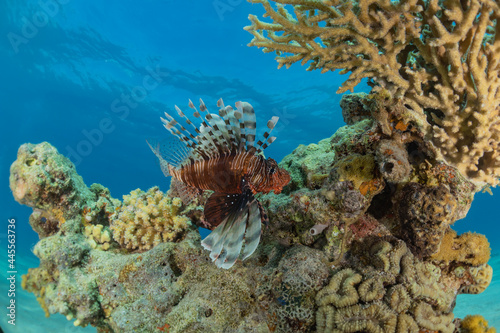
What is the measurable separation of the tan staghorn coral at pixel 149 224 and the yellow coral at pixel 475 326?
12.2 ft

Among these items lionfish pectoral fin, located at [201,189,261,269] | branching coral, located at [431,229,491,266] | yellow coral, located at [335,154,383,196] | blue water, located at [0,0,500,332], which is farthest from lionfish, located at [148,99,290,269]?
blue water, located at [0,0,500,332]

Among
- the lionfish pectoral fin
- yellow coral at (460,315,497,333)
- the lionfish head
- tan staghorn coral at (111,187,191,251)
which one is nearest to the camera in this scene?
the lionfish pectoral fin

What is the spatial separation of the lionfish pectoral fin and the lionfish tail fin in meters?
0.81

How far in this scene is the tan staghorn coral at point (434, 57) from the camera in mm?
2500

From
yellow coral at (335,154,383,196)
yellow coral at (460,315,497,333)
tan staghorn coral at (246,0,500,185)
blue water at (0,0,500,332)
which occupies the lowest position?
yellow coral at (460,315,497,333)

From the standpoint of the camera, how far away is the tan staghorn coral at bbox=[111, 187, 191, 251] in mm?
4148

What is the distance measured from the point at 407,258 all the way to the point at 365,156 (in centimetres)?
118

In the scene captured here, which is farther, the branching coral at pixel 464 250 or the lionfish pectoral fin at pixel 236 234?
the branching coral at pixel 464 250

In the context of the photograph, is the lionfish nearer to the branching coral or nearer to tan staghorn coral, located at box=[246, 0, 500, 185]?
tan staghorn coral, located at box=[246, 0, 500, 185]

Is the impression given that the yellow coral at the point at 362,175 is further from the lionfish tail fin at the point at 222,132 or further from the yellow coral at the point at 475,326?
the yellow coral at the point at 475,326

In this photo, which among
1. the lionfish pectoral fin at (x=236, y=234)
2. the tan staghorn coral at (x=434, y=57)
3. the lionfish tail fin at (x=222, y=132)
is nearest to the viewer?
the lionfish pectoral fin at (x=236, y=234)

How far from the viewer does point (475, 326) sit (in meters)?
2.93

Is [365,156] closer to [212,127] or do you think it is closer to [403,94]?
[403,94]

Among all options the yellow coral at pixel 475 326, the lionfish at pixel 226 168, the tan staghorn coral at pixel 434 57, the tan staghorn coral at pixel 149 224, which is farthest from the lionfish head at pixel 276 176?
the yellow coral at pixel 475 326
